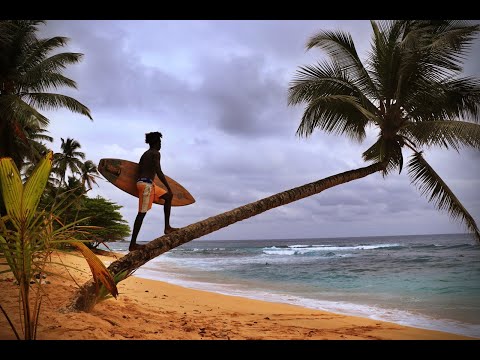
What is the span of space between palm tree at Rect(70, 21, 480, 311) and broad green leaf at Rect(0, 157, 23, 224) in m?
2.82

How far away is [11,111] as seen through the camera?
9.03 m

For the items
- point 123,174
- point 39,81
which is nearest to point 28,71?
point 39,81

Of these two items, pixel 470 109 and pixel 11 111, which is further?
pixel 11 111

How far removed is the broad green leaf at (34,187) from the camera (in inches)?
89.5

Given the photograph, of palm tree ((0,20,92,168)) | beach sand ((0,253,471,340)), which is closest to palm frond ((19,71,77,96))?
palm tree ((0,20,92,168))

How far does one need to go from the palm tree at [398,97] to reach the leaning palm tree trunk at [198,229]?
0.7 inches

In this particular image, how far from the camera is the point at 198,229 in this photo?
412cm

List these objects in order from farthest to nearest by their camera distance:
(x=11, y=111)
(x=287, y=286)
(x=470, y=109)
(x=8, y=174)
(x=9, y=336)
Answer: (x=287, y=286) → (x=11, y=111) → (x=470, y=109) → (x=9, y=336) → (x=8, y=174)

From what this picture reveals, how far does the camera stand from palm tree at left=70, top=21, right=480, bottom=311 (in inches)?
205

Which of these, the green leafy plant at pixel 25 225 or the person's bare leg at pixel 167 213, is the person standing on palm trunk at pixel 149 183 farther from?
the green leafy plant at pixel 25 225

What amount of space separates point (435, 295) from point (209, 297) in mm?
5884

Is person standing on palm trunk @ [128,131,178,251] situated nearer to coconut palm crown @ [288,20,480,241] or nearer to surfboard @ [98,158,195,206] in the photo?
surfboard @ [98,158,195,206]
